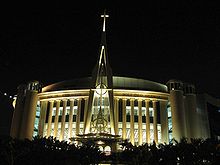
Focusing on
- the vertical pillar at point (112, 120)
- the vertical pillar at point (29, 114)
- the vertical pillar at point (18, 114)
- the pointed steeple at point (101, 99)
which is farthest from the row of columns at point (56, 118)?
the vertical pillar at point (112, 120)

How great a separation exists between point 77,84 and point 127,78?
1293cm

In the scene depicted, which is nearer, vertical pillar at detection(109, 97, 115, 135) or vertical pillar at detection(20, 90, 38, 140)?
vertical pillar at detection(109, 97, 115, 135)

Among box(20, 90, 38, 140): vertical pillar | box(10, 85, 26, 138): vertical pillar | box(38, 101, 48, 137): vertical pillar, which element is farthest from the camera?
box(10, 85, 26, 138): vertical pillar

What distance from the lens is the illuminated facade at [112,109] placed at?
5594cm

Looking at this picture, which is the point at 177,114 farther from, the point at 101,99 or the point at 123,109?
the point at 101,99

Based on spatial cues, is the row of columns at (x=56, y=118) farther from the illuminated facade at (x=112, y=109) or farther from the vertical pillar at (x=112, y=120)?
the vertical pillar at (x=112, y=120)

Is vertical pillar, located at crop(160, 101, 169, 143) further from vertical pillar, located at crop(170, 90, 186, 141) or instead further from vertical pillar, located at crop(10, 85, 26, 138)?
vertical pillar, located at crop(10, 85, 26, 138)

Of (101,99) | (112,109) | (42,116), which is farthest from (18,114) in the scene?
(112,109)

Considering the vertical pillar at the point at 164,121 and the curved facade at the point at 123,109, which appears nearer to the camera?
the curved facade at the point at 123,109

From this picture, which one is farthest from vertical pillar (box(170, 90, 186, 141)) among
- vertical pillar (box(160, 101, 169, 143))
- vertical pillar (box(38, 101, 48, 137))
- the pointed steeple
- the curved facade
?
vertical pillar (box(38, 101, 48, 137))

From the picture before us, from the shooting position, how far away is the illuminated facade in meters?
55.9

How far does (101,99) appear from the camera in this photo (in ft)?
177

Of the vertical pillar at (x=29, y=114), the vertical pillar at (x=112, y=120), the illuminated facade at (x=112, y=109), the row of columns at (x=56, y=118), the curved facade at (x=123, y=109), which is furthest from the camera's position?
the vertical pillar at (x=29, y=114)

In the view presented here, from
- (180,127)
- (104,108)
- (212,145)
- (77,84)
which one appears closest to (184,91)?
(180,127)
